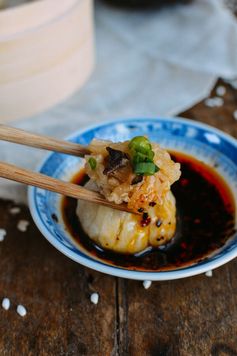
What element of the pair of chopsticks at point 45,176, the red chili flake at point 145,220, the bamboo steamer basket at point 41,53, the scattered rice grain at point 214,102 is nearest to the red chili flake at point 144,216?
the red chili flake at point 145,220

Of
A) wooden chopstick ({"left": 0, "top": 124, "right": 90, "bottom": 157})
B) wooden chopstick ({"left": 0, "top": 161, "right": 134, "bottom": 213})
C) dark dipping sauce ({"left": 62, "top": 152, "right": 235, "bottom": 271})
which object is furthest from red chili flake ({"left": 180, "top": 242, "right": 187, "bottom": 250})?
wooden chopstick ({"left": 0, "top": 124, "right": 90, "bottom": 157})

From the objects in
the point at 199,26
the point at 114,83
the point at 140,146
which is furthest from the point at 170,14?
the point at 140,146

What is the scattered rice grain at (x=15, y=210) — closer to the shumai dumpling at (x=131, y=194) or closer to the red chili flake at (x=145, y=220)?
the shumai dumpling at (x=131, y=194)

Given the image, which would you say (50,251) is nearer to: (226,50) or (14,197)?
(14,197)

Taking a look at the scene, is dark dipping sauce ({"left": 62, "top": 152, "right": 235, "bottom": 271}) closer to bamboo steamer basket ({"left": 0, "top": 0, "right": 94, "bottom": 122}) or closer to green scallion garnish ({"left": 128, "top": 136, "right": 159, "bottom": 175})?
green scallion garnish ({"left": 128, "top": 136, "right": 159, "bottom": 175})

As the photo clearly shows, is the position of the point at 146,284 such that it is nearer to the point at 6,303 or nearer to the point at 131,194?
the point at 131,194

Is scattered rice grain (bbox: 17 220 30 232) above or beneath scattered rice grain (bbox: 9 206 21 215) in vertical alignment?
above
